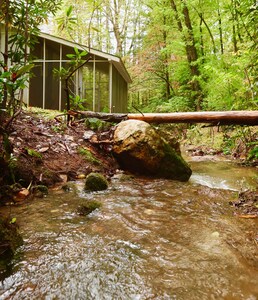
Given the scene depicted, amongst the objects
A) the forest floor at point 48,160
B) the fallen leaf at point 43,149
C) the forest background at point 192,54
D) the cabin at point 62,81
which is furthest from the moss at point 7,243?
the cabin at point 62,81

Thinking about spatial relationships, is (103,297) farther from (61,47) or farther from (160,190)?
(61,47)

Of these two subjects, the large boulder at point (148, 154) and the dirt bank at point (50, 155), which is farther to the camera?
the large boulder at point (148, 154)

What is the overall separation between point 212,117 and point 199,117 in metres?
0.31

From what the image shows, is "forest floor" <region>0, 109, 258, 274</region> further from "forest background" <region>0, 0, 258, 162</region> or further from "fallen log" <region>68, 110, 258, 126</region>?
"forest background" <region>0, 0, 258, 162</region>

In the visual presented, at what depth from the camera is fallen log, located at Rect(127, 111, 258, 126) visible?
4.93 metres

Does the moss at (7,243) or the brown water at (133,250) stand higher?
the moss at (7,243)

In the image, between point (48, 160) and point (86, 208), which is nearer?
point (86, 208)

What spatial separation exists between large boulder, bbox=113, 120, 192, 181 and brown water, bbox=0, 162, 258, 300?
54.0 inches

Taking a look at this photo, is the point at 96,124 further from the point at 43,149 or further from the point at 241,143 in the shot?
the point at 241,143

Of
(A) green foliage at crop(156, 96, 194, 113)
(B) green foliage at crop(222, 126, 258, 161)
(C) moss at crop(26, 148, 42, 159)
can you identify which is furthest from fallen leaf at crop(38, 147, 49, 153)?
(A) green foliage at crop(156, 96, 194, 113)

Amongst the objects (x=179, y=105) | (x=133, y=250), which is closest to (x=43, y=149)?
(x=133, y=250)

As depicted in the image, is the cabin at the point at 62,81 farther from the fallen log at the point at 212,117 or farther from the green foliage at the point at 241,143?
the fallen log at the point at 212,117

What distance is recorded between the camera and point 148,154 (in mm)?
4824

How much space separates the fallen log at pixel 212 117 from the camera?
4.93 m
